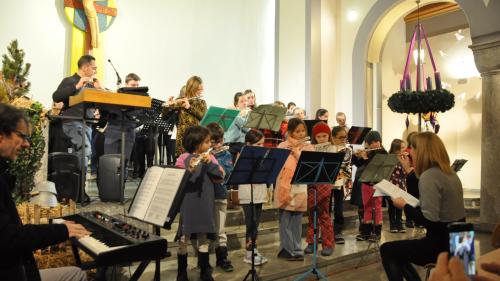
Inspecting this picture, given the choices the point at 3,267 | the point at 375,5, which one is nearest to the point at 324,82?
the point at 375,5

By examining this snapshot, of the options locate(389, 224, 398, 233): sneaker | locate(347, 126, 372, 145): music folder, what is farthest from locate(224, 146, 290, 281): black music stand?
locate(389, 224, 398, 233): sneaker

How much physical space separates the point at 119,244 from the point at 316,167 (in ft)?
6.72

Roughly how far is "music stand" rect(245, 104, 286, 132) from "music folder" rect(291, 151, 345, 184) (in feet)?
4.78

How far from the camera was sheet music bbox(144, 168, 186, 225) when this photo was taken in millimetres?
2422

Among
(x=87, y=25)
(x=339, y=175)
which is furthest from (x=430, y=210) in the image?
(x=87, y=25)

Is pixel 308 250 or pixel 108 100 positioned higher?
pixel 108 100

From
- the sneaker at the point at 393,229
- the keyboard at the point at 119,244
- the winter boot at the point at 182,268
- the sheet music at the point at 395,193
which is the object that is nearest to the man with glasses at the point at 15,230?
the keyboard at the point at 119,244

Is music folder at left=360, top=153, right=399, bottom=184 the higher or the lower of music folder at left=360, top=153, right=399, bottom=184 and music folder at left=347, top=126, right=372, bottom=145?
the lower

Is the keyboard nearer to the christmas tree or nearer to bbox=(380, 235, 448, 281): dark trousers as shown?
bbox=(380, 235, 448, 281): dark trousers

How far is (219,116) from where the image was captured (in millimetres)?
4965

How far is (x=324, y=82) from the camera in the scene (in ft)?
31.4

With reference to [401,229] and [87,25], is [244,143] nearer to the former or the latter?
[401,229]

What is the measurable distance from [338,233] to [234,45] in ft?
18.9

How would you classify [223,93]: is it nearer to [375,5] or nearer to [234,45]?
[234,45]
